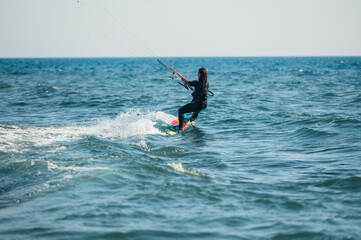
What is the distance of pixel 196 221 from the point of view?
17.8 ft

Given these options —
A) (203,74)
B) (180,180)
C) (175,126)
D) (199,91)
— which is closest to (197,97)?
(199,91)

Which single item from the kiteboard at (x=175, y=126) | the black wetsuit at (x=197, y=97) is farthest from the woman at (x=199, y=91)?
the kiteboard at (x=175, y=126)

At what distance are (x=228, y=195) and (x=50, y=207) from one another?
10.1 ft

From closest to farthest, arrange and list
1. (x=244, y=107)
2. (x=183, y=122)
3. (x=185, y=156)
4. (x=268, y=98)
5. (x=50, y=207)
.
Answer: (x=50, y=207) < (x=185, y=156) < (x=183, y=122) < (x=244, y=107) < (x=268, y=98)

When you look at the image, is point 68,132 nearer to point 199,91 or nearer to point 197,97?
point 197,97

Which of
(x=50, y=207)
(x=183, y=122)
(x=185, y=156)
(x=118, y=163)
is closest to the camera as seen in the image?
(x=50, y=207)

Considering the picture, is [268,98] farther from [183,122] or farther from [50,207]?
[50,207]

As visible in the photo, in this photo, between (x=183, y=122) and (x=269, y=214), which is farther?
(x=183, y=122)

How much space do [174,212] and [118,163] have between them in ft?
9.72

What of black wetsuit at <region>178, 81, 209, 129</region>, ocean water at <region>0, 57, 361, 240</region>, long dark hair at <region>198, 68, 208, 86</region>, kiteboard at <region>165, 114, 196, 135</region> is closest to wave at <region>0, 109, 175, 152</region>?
ocean water at <region>0, 57, 361, 240</region>

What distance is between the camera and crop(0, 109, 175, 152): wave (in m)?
10.2

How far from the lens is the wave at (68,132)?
33.4ft

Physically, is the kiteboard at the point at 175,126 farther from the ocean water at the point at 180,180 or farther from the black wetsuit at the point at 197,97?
the black wetsuit at the point at 197,97

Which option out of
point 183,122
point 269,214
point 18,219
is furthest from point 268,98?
point 18,219
